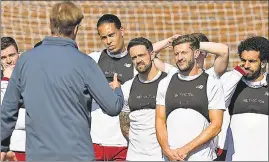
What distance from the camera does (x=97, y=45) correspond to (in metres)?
Answer: 15.1

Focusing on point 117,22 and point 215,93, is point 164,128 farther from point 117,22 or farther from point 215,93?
point 117,22

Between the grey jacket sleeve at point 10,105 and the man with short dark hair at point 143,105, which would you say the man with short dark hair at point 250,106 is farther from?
the grey jacket sleeve at point 10,105

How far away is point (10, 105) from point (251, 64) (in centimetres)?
242

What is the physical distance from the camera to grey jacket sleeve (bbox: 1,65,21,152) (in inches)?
250

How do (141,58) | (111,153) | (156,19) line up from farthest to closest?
(156,19) < (111,153) < (141,58)

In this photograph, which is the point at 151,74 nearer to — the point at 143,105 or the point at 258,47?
the point at 143,105

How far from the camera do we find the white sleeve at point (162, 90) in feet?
25.5

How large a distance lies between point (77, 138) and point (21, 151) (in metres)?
2.68

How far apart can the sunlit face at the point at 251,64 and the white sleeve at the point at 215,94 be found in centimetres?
37

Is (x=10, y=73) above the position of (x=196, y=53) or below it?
below

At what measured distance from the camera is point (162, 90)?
306 inches

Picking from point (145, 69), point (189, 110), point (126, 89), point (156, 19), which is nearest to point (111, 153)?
point (126, 89)

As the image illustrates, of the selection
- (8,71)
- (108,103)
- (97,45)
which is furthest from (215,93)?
(97,45)

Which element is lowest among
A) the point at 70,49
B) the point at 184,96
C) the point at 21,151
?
the point at 21,151
